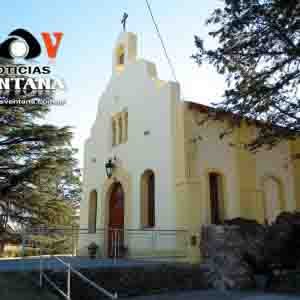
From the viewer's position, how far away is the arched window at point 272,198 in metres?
13.9

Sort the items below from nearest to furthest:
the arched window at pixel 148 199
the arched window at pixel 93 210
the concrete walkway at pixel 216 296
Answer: the concrete walkway at pixel 216 296 < the arched window at pixel 148 199 < the arched window at pixel 93 210

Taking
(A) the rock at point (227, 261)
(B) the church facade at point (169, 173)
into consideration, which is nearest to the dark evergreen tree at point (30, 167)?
(B) the church facade at point (169, 173)

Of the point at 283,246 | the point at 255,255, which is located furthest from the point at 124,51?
the point at 283,246

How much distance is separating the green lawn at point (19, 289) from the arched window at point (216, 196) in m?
6.27

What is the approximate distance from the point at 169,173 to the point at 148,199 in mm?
1786

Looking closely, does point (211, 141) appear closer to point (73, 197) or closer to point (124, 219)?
point (124, 219)

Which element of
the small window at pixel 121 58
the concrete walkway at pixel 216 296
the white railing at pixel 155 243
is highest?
the small window at pixel 121 58

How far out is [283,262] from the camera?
8539 mm

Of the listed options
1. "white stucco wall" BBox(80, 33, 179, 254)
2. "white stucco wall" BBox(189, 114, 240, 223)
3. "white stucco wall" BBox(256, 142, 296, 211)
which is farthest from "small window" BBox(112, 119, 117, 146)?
"white stucco wall" BBox(256, 142, 296, 211)

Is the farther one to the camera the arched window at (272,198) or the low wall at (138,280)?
the arched window at (272,198)

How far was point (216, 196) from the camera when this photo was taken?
1219cm

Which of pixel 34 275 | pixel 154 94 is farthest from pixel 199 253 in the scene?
pixel 154 94

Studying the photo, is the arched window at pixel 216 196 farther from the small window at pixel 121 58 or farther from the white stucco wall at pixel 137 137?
the small window at pixel 121 58

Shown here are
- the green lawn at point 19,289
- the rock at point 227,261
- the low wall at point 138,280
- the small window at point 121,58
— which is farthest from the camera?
the small window at point 121,58
